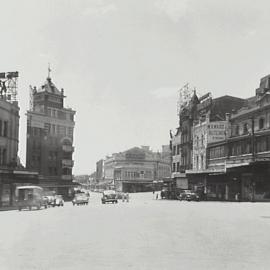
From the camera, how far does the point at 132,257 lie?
14.1 metres

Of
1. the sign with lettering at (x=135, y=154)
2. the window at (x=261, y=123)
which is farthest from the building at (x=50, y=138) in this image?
the sign with lettering at (x=135, y=154)

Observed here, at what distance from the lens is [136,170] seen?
500 feet

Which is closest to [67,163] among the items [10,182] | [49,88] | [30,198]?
[49,88]

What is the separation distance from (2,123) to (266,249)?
150 feet

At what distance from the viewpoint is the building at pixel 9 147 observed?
179 feet

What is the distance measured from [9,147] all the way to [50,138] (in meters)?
30.0

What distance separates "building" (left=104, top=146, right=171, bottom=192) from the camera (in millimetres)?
149625

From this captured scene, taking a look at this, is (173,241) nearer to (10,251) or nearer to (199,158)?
(10,251)

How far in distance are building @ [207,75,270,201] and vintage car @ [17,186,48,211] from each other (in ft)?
81.0

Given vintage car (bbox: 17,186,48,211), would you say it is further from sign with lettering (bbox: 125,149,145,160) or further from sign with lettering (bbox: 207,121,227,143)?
sign with lettering (bbox: 125,149,145,160)

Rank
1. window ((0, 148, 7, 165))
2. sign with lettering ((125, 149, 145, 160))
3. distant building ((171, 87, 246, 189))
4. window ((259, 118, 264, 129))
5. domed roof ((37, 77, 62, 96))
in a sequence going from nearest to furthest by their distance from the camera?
window ((0, 148, 7, 165)), window ((259, 118, 264, 129)), distant building ((171, 87, 246, 189)), domed roof ((37, 77, 62, 96)), sign with lettering ((125, 149, 145, 160))

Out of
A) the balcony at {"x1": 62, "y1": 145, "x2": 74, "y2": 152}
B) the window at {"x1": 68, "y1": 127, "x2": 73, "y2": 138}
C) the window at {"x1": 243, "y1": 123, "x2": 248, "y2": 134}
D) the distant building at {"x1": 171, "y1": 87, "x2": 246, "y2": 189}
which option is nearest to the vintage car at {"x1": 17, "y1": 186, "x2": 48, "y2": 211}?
the window at {"x1": 243, "y1": 123, "x2": 248, "y2": 134}

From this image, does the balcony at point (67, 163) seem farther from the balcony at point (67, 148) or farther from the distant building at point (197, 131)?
the distant building at point (197, 131)

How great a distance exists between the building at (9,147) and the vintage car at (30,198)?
2091mm
